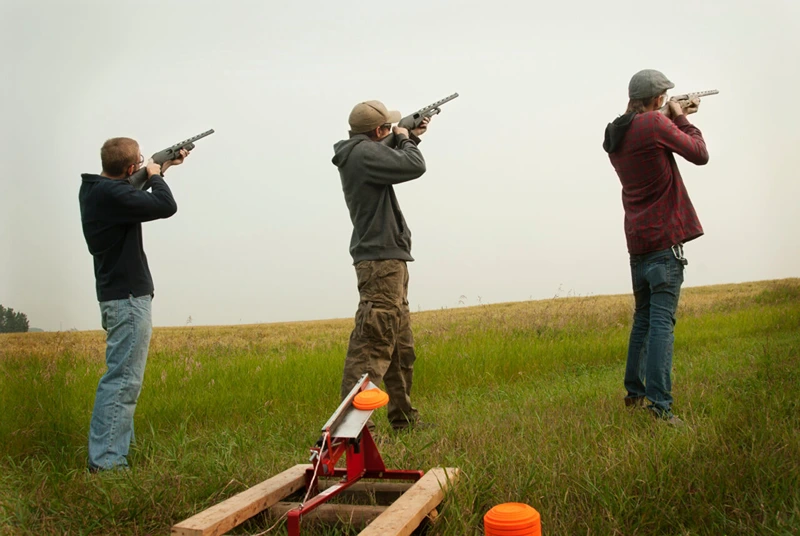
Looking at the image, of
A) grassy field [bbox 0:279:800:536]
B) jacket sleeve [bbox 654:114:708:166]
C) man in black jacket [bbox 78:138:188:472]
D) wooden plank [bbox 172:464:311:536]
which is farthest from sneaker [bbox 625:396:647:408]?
man in black jacket [bbox 78:138:188:472]

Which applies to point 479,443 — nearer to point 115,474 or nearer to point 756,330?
point 115,474

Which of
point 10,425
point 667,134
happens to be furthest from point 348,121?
point 10,425

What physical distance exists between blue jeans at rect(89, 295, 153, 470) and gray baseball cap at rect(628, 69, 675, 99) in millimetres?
3617

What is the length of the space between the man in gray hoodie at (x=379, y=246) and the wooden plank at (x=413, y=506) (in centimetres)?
134

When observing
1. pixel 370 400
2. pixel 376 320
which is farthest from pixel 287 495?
pixel 376 320

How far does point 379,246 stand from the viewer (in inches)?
187

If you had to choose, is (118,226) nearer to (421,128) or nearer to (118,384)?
(118,384)

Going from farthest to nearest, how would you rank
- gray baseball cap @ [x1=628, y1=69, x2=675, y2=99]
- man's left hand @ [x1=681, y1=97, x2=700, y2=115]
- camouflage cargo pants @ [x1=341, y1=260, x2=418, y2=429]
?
man's left hand @ [x1=681, y1=97, x2=700, y2=115] → gray baseball cap @ [x1=628, y1=69, x2=675, y2=99] → camouflage cargo pants @ [x1=341, y1=260, x2=418, y2=429]

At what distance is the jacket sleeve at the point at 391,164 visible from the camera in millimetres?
4695

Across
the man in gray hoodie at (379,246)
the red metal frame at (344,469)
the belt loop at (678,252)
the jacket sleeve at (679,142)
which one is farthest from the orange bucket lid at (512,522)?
the jacket sleeve at (679,142)

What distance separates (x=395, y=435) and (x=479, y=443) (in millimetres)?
813

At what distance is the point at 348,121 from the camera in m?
5.03

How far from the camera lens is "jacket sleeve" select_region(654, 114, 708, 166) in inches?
185

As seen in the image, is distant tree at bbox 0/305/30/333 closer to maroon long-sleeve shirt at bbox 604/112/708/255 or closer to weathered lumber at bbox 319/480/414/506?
weathered lumber at bbox 319/480/414/506
